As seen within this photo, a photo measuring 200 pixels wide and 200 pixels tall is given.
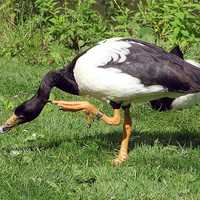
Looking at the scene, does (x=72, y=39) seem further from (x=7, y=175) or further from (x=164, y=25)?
(x=7, y=175)

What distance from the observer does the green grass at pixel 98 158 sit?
4.78 m

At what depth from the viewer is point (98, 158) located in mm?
5633

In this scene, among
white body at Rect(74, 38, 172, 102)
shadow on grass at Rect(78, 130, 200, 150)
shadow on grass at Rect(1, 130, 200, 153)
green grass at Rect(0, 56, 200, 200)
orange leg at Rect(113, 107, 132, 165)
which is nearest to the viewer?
green grass at Rect(0, 56, 200, 200)

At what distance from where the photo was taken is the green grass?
4.78 m

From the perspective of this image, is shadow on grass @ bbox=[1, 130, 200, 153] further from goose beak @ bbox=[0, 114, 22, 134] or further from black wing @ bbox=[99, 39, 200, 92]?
black wing @ bbox=[99, 39, 200, 92]

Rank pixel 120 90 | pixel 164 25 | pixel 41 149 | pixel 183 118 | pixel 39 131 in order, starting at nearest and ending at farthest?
pixel 120 90 < pixel 41 149 < pixel 39 131 < pixel 183 118 < pixel 164 25

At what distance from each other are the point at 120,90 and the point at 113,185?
799 millimetres

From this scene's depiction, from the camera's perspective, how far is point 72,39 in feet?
32.5

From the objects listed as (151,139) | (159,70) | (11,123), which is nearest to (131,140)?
(151,139)

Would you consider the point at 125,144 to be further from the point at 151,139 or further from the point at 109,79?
the point at 109,79

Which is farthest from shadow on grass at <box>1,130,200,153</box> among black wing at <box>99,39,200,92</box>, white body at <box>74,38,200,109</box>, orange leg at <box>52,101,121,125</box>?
black wing at <box>99,39,200,92</box>

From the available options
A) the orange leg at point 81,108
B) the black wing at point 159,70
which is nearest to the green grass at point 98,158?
the orange leg at point 81,108

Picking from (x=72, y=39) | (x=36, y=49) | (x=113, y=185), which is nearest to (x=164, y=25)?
(x=72, y=39)

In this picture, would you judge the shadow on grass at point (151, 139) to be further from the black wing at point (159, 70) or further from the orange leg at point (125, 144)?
the black wing at point (159, 70)
